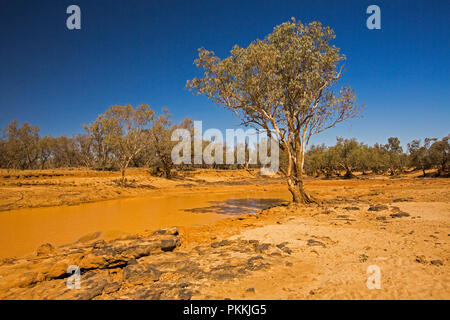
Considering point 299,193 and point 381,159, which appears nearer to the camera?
point 299,193

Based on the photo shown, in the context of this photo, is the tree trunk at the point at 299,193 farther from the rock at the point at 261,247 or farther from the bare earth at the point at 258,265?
the rock at the point at 261,247

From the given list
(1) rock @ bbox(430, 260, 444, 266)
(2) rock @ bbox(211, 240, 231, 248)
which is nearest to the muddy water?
(2) rock @ bbox(211, 240, 231, 248)

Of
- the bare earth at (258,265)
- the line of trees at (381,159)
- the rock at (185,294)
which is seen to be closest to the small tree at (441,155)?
the line of trees at (381,159)

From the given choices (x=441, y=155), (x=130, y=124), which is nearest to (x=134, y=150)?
(x=130, y=124)

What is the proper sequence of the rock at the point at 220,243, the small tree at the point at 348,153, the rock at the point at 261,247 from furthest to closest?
the small tree at the point at 348,153
the rock at the point at 220,243
the rock at the point at 261,247

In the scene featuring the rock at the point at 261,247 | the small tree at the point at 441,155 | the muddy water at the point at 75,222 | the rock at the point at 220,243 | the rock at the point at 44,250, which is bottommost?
the muddy water at the point at 75,222

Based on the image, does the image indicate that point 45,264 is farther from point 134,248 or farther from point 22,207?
point 22,207

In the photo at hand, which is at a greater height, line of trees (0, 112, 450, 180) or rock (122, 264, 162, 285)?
line of trees (0, 112, 450, 180)

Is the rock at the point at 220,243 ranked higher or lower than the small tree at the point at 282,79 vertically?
lower

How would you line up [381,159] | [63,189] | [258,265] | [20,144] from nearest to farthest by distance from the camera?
1. [258,265]
2. [63,189]
3. [20,144]
4. [381,159]

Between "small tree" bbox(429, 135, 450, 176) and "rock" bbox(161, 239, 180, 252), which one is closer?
"rock" bbox(161, 239, 180, 252)

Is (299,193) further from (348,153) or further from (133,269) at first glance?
(348,153)

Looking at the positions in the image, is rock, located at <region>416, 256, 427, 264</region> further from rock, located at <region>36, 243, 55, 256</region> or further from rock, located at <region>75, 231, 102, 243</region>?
rock, located at <region>75, 231, 102, 243</region>

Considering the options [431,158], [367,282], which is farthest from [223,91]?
[431,158]
